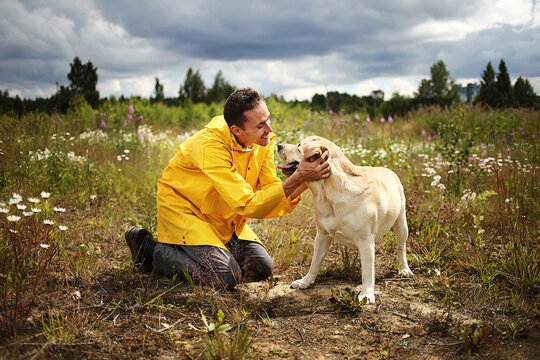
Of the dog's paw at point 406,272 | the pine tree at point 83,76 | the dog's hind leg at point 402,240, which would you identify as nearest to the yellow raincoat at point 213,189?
the dog's hind leg at point 402,240

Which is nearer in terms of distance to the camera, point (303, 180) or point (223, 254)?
point (303, 180)

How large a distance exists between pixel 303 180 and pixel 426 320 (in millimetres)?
1396

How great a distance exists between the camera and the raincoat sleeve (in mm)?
3207

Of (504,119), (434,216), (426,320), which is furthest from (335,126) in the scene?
(426,320)

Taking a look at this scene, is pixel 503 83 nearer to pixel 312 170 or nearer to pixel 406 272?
pixel 406 272

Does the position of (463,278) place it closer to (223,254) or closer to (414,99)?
(223,254)

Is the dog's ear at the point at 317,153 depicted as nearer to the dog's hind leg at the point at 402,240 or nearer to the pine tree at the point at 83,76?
the dog's hind leg at the point at 402,240

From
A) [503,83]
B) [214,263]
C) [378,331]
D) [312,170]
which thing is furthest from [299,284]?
[503,83]

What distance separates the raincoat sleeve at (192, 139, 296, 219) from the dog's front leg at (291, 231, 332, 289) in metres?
0.42

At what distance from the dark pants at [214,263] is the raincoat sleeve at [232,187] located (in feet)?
1.84

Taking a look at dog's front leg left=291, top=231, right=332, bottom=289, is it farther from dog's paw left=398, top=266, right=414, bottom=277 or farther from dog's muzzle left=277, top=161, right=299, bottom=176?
dog's paw left=398, top=266, right=414, bottom=277

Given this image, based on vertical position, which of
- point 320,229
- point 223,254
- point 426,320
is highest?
point 320,229

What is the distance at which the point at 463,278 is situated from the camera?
362cm

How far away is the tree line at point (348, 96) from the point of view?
551 inches
